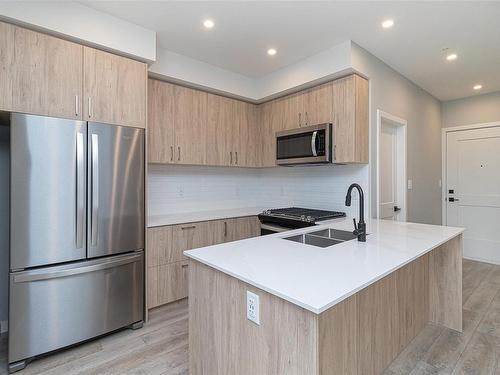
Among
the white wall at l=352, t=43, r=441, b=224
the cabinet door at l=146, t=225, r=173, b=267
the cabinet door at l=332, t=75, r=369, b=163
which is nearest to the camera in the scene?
the cabinet door at l=146, t=225, r=173, b=267

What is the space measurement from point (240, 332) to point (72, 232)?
1.51m

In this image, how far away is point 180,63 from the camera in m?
3.03

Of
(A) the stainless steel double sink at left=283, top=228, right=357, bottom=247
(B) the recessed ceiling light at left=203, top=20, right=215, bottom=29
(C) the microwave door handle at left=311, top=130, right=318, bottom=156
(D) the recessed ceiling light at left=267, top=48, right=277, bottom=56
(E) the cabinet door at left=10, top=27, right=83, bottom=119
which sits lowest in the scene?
(A) the stainless steel double sink at left=283, top=228, right=357, bottom=247

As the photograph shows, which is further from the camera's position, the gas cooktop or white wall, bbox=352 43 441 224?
white wall, bbox=352 43 441 224

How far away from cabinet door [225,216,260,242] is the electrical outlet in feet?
6.58

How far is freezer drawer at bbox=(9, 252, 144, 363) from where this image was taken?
1.86m

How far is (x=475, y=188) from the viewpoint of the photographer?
4.38 meters

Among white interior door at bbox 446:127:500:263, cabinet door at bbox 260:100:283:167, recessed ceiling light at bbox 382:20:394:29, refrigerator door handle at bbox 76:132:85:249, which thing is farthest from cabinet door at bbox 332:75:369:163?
white interior door at bbox 446:127:500:263

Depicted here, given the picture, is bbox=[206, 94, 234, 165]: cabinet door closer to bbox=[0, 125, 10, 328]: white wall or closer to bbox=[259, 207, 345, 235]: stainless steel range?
bbox=[259, 207, 345, 235]: stainless steel range

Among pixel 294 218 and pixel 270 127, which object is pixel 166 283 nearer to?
pixel 294 218

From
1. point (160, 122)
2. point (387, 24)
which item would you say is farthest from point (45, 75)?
point (387, 24)

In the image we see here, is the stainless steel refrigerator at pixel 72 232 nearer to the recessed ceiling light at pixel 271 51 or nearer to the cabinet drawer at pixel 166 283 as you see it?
the cabinet drawer at pixel 166 283

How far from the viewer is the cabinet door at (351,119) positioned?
2.81m

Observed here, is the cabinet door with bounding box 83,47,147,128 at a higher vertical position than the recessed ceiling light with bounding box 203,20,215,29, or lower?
lower
